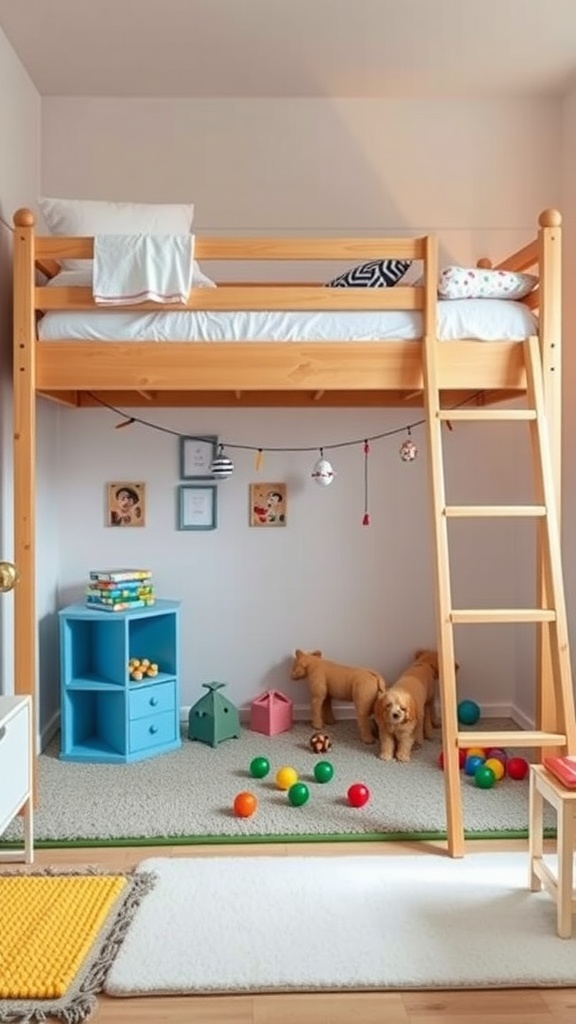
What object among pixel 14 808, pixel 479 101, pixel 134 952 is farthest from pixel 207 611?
pixel 479 101

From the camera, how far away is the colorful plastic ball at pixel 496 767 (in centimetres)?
305

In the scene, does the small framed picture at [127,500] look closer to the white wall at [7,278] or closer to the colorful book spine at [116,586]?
the colorful book spine at [116,586]

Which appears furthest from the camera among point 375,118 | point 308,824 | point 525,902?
point 375,118

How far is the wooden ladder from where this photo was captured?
260cm

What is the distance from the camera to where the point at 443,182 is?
3.73 meters

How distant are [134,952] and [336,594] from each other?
2.06 metres

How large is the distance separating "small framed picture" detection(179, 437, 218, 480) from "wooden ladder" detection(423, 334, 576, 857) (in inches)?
49.7

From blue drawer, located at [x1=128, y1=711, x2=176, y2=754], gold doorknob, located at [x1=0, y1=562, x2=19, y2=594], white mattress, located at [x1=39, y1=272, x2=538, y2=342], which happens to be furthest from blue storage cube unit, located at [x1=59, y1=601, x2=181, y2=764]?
white mattress, located at [x1=39, y1=272, x2=538, y2=342]

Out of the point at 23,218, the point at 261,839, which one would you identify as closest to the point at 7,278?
the point at 23,218

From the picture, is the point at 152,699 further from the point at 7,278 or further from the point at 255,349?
the point at 7,278

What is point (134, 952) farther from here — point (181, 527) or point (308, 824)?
point (181, 527)

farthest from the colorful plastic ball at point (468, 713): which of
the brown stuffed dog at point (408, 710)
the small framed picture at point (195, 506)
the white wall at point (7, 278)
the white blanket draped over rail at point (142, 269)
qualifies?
the white blanket draped over rail at point (142, 269)

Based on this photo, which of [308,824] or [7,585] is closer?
[7,585]

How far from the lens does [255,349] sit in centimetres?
284
